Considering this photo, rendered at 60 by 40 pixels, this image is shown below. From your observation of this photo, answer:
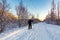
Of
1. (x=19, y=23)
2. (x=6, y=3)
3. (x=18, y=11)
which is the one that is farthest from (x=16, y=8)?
(x=6, y=3)

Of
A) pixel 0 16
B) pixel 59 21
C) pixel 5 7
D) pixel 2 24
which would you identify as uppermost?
pixel 5 7

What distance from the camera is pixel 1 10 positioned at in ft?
48.5

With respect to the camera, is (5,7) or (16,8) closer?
(5,7)

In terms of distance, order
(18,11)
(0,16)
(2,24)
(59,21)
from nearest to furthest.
A: 1. (0,16)
2. (2,24)
3. (18,11)
4. (59,21)

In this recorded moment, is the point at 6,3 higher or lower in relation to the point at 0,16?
higher

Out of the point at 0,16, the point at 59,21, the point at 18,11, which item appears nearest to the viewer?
the point at 0,16

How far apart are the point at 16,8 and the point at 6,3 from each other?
43.0 ft

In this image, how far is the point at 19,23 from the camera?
28859mm

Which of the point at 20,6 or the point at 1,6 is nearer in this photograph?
the point at 1,6

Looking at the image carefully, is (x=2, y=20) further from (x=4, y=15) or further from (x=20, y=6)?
(x=20, y=6)

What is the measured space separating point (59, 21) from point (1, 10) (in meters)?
27.1

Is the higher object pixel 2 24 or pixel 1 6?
pixel 1 6

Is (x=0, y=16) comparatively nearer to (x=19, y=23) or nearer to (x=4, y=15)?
(x=4, y=15)

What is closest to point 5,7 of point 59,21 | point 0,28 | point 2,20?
point 2,20
